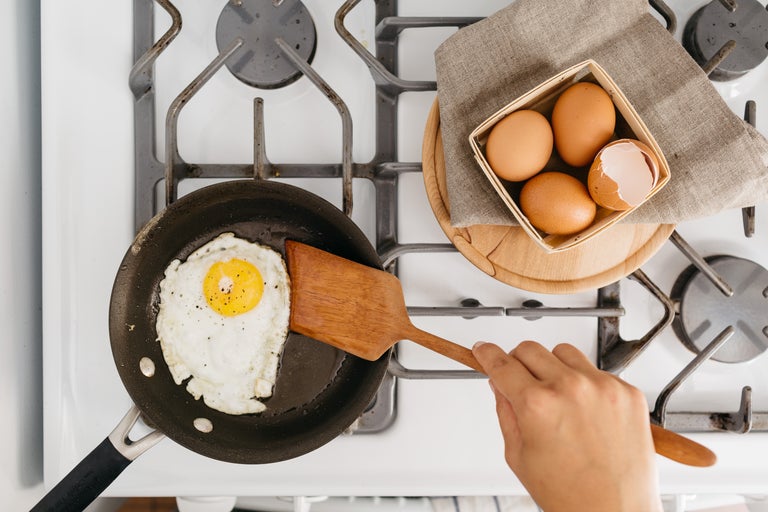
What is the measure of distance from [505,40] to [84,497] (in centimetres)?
69

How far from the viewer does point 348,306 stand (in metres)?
0.71

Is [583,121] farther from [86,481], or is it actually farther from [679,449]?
[86,481]

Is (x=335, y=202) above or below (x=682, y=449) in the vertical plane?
above

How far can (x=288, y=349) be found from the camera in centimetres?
79

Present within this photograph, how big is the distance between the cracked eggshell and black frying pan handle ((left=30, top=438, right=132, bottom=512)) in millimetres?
595

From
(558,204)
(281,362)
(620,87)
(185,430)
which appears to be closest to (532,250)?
(558,204)

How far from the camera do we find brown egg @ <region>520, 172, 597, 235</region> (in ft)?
1.98

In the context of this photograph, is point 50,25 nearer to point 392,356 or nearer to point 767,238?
point 392,356

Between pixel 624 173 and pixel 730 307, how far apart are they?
325 mm

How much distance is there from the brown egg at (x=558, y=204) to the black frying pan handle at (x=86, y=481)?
527 mm

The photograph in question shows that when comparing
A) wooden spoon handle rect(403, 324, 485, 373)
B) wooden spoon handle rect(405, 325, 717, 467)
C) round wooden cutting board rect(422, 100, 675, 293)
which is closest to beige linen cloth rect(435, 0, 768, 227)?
round wooden cutting board rect(422, 100, 675, 293)

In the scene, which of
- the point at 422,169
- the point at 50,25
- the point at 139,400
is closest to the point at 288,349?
the point at 139,400

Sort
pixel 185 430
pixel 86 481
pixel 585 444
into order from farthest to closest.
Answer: pixel 185 430, pixel 86 481, pixel 585 444

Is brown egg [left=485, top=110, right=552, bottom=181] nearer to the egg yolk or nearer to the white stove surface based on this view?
the white stove surface
